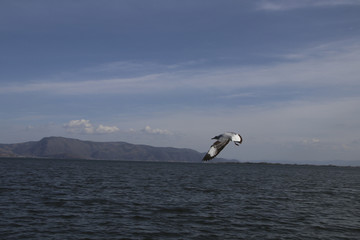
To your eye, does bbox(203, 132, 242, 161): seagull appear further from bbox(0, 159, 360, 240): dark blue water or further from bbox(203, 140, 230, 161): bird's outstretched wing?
bbox(0, 159, 360, 240): dark blue water

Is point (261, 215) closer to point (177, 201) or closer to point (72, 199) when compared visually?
point (177, 201)

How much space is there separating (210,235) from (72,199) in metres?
18.2

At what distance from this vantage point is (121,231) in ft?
67.9

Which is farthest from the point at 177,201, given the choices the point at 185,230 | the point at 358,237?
the point at 358,237

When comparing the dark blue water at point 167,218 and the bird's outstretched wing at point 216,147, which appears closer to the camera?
the bird's outstretched wing at point 216,147

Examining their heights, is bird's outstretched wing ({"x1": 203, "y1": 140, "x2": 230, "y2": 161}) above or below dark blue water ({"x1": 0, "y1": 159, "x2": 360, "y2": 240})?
above

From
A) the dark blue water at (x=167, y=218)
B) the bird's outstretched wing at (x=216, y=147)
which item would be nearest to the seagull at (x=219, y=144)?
the bird's outstretched wing at (x=216, y=147)

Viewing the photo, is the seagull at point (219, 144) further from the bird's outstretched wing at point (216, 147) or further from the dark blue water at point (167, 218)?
the dark blue water at point (167, 218)

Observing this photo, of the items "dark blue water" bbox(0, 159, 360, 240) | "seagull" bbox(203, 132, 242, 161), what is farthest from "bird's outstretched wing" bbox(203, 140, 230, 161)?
"dark blue water" bbox(0, 159, 360, 240)

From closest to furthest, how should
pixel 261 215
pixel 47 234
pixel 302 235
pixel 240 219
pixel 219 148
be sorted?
pixel 219 148 → pixel 47 234 → pixel 302 235 → pixel 240 219 → pixel 261 215

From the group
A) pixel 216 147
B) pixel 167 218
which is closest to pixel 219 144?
pixel 216 147

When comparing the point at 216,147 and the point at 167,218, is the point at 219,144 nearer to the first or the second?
the point at 216,147

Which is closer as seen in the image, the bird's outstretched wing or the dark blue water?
the bird's outstretched wing

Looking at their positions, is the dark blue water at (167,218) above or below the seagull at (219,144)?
below
